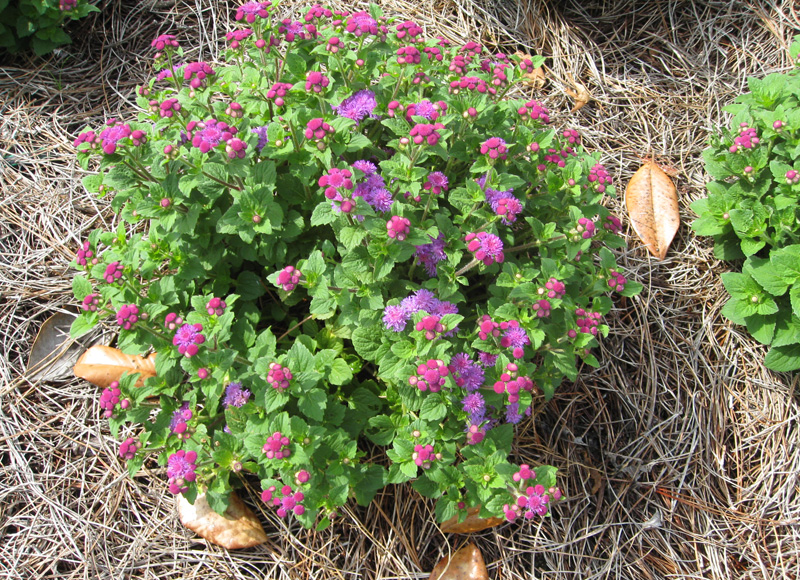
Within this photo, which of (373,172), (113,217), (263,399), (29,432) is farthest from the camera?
(113,217)

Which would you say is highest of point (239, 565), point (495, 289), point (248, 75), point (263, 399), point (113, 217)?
point (248, 75)

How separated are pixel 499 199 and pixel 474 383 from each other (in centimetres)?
89

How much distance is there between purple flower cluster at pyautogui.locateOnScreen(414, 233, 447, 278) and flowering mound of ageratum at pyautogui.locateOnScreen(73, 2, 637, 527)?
0.01 metres

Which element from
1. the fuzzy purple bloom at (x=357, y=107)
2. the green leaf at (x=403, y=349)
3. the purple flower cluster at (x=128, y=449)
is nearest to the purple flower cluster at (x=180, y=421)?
the purple flower cluster at (x=128, y=449)

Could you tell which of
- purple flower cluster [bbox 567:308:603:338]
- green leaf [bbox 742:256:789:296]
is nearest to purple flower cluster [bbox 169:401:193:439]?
purple flower cluster [bbox 567:308:603:338]

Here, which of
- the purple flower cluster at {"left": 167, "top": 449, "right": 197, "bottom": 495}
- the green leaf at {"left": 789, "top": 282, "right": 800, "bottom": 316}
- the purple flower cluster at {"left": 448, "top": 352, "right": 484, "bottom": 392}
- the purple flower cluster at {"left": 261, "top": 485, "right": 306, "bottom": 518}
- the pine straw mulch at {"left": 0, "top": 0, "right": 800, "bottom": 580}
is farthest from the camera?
the green leaf at {"left": 789, "top": 282, "right": 800, "bottom": 316}

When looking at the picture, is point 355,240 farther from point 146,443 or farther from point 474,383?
point 146,443

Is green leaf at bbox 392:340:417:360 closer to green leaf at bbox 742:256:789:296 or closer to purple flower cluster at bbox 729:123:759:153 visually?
green leaf at bbox 742:256:789:296

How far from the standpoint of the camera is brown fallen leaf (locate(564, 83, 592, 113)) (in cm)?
465

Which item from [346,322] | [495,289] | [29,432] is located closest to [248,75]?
[346,322]

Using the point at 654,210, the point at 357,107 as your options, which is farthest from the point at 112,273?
the point at 654,210

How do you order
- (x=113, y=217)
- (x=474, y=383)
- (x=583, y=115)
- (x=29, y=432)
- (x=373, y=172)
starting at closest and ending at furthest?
1. (x=474, y=383)
2. (x=373, y=172)
3. (x=29, y=432)
4. (x=113, y=217)
5. (x=583, y=115)

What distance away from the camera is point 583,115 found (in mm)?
4691

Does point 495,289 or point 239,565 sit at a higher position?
point 495,289
